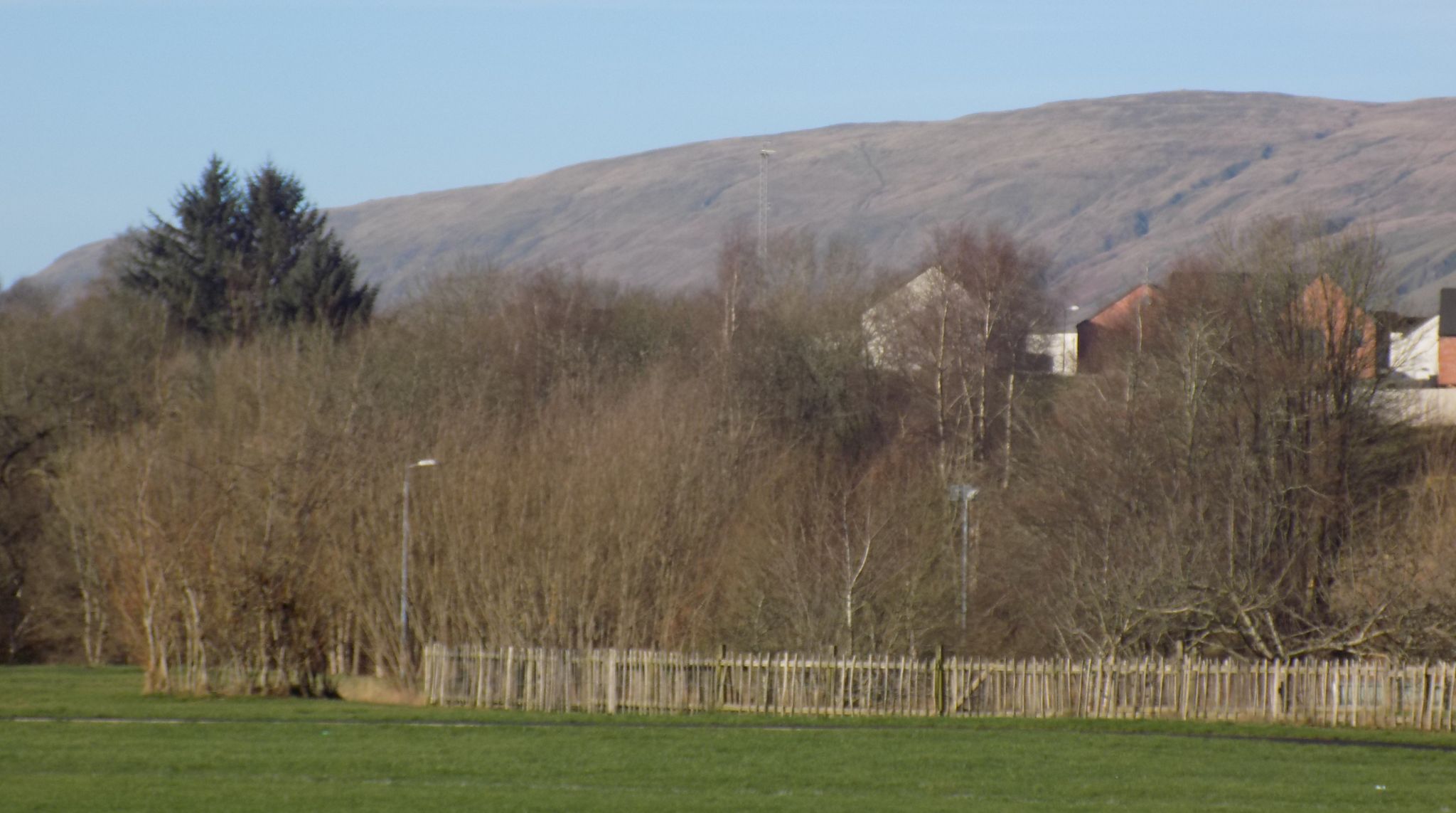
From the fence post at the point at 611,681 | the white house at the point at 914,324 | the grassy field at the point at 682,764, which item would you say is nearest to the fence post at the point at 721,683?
the fence post at the point at 611,681

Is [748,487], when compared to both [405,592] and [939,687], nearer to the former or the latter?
[405,592]

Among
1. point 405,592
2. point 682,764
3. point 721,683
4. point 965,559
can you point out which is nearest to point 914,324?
point 965,559

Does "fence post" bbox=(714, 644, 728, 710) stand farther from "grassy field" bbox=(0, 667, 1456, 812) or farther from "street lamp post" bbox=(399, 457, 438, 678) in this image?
"street lamp post" bbox=(399, 457, 438, 678)

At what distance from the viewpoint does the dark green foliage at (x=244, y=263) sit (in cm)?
6475

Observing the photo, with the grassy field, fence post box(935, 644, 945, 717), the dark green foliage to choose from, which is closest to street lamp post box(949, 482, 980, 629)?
fence post box(935, 644, 945, 717)

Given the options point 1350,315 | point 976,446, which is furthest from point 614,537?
point 976,446

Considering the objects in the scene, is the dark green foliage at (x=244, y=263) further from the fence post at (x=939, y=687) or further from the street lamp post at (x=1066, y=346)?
the fence post at (x=939, y=687)

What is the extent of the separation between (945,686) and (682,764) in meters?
10.4

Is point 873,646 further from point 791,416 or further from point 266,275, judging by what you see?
point 266,275

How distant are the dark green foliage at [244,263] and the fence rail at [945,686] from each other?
33998 millimetres

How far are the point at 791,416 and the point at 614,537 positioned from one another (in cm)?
2805

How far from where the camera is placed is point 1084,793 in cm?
1859

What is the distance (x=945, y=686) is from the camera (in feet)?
100

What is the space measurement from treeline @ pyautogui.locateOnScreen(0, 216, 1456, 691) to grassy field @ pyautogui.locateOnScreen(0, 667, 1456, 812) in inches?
273
